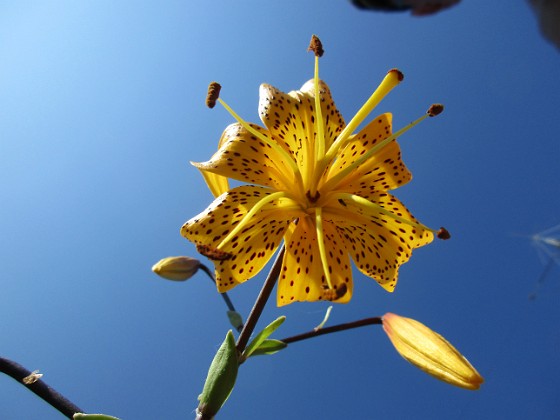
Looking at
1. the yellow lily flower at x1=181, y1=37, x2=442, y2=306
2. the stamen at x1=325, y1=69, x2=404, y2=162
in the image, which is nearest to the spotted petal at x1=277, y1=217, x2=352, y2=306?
the yellow lily flower at x1=181, y1=37, x2=442, y2=306

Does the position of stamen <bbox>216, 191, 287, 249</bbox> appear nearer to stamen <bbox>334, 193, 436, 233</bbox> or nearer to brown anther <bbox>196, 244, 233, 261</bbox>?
brown anther <bbox>196, 244, 233, 261</bbox>

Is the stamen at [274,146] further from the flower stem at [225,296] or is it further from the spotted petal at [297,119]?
the flower stem at [225,296]

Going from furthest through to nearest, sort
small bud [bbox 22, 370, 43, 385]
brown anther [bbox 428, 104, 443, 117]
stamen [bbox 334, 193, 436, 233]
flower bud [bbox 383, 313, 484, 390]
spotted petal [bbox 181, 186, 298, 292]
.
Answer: brown anther [bbox 428, 104, 443, 117] → stamen [bbox 334, 193, 436, 233] → spotted petal [bbox 181, 186, 298, 292] → flower bud [bbox 383, 313, 484, 390] → small bud [bbox 22, 370, 43, 385]

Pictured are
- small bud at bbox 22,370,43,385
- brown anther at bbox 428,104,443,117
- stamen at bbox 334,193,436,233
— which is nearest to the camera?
small bud at bbox 22,370,43,385

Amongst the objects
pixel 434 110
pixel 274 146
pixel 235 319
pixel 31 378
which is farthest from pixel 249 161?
pixel 31 378

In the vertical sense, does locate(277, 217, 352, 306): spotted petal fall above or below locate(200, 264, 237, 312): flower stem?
above

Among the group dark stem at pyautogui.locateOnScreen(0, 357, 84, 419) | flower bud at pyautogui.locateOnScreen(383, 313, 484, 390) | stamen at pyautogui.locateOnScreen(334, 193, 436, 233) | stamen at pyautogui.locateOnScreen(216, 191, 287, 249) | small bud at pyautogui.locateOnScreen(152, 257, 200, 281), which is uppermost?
stamen at pyautogui.locateOnScreen(334, 193, 436, 233)

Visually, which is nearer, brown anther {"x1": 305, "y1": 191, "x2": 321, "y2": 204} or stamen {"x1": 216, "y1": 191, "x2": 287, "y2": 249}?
stamen {"x1": 216, "y1": 191, "x2": 287, "y2": 249}

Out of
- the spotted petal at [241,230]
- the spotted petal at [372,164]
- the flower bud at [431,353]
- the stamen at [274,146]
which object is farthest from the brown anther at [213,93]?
the flower bud at [431,353]

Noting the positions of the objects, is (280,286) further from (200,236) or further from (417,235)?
(417,235)
